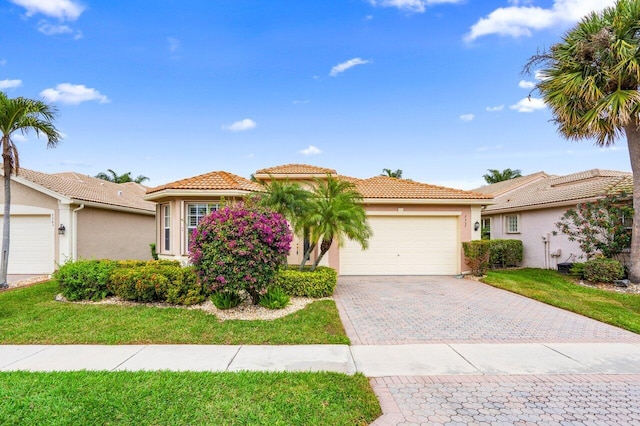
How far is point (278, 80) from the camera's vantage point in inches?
647

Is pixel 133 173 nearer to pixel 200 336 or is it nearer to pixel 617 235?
pixel 200 336

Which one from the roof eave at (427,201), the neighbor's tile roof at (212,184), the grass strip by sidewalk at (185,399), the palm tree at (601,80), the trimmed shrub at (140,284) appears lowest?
the grass strip by sidewalk at (185,399)

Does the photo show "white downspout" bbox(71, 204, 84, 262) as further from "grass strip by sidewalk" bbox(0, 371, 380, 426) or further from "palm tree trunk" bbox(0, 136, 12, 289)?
"grass strip by sidewalk" bbox(0, 371, 380, 426)

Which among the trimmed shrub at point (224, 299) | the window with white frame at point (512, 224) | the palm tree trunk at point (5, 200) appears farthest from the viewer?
the window with white frame at point (512, 224)

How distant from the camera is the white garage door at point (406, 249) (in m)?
13.7

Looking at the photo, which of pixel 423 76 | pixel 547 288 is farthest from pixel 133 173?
pixel 547 288

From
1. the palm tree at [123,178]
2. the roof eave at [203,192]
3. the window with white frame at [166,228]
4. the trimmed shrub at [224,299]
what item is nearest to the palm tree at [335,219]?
the trimmed shrub at [224,299]

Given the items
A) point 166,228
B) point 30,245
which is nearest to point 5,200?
point 30,245

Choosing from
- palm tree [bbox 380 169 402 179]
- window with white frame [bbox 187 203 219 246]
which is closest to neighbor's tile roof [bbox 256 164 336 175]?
window with white frame [bbox 187 203 219 246]

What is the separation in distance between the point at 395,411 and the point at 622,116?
11.5 m

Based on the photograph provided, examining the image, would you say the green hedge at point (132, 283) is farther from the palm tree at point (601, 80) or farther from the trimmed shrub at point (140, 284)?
the palm tree at point (601, 80)

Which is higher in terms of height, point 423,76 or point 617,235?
point 423,76

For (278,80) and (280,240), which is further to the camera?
(278,80)

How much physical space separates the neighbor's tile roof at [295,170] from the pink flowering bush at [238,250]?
6439 millimetres
